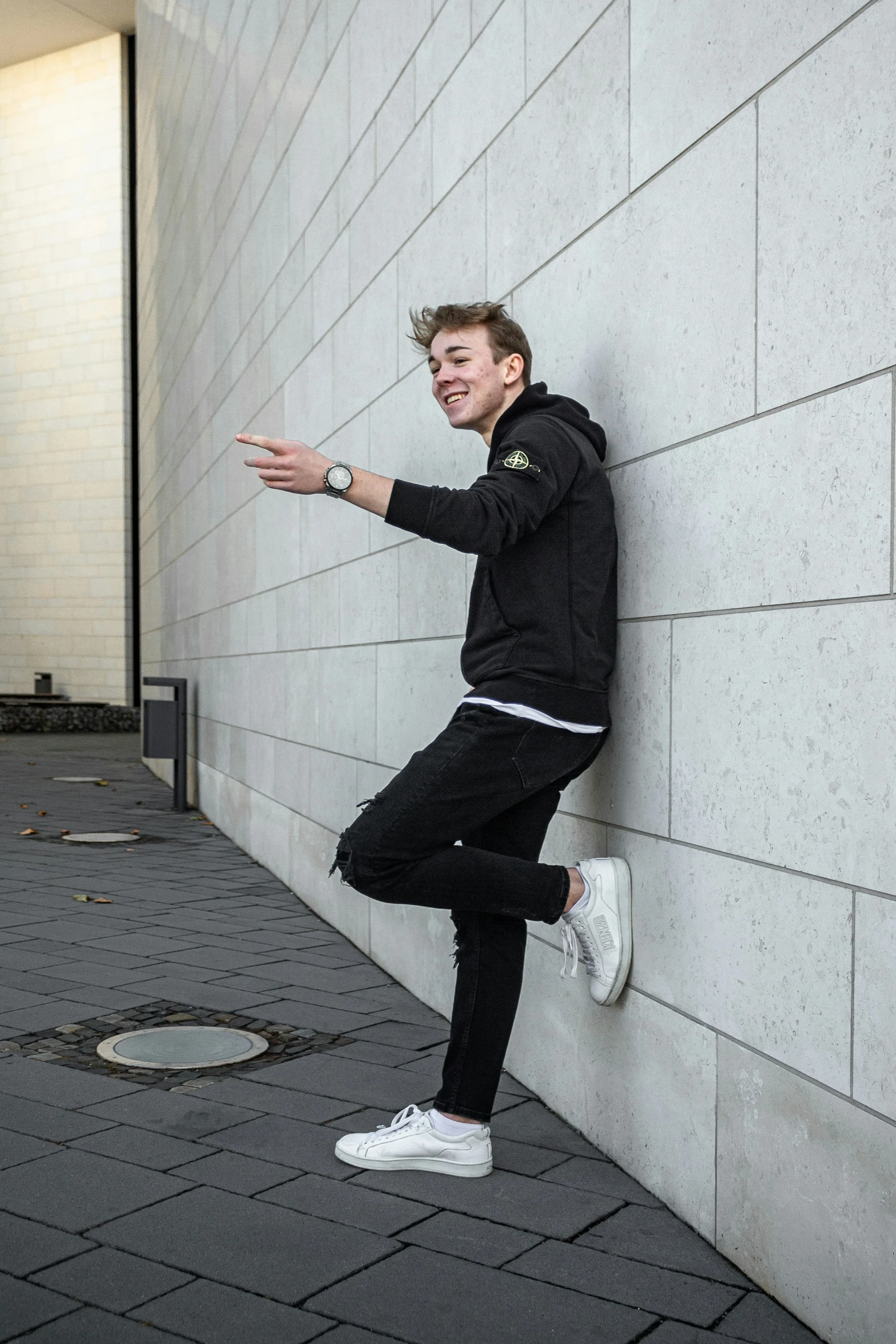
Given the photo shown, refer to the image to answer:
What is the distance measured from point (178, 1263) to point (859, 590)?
1671mm

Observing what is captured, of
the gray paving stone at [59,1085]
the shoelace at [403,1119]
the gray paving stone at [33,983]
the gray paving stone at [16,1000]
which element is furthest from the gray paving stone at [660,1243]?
the gray paving stone at [33,983]

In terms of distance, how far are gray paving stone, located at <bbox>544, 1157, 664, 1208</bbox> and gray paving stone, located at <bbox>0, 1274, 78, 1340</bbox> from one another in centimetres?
108

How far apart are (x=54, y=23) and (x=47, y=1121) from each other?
23.9m

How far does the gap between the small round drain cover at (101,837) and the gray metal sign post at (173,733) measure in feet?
4.83

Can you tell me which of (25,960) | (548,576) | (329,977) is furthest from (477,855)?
(25,960)

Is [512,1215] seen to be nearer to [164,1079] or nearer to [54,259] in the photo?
[164,1079]

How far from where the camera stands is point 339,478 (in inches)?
99.3

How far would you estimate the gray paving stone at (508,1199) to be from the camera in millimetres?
2580

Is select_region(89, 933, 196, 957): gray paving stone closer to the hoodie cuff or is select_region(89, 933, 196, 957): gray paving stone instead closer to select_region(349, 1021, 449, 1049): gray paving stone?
select_region(349, 1021, 449, 1049): gray paving stone

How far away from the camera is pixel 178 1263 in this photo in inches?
91.9

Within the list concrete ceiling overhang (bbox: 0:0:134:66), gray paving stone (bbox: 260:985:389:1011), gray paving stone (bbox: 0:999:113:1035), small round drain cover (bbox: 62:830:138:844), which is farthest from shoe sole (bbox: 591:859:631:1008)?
concrete ceiling overhang (bbox: 0:0:134:66)

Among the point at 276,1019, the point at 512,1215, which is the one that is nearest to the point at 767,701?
the point at 512,1215

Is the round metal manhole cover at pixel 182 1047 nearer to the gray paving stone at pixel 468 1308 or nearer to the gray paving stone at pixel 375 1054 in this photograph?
the gray paving stone at pixel 375 1054

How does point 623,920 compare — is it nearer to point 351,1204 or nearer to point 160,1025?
point 351,1204
